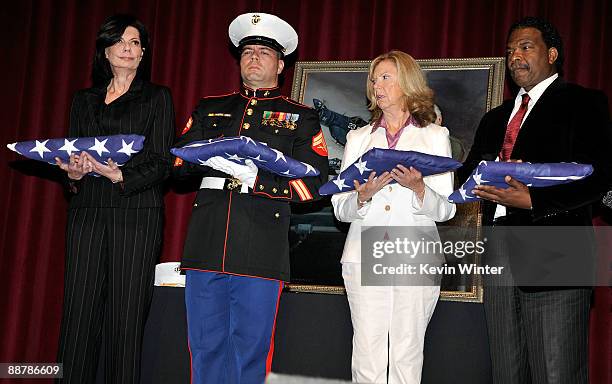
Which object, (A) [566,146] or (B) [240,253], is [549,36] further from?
(B) [240,253]

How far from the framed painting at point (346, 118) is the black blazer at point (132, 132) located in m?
1.07

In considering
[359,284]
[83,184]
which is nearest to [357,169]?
[359,284]

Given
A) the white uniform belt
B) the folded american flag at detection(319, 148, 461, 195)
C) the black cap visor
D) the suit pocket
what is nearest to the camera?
the folded american flag at detection(319, 148, 461, 195)

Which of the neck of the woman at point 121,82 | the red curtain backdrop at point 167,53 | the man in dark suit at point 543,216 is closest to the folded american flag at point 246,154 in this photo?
the neck of the woman at point 121,82

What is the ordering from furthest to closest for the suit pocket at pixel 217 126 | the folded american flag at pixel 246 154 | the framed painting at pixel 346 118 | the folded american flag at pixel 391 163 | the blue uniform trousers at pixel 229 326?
the framed painting at pixel 346 118
the suit pocket at pixel 217 126
the blue uniform trousers at pixel 229 326
the folded american flag at pixel 246 154
the folded american flag at pixel 391 163

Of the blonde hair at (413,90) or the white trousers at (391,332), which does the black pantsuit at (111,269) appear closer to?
the white trousers at (391,332)

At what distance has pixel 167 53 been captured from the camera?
4.41 metres

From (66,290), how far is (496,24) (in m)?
2.57

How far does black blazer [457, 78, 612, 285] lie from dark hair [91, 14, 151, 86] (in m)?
1.68

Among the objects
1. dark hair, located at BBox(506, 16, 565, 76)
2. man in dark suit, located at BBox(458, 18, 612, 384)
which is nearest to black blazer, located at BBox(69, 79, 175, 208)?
man in dark suit, located at BBox(458, 18, 612, 384)

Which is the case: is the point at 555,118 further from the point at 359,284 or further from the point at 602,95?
the point at 359,284

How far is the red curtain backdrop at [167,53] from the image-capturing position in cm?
380

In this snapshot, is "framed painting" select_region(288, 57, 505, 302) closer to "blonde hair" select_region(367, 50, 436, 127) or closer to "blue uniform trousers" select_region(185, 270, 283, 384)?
"blonde hair" select_region(367, 50, 436, 127)

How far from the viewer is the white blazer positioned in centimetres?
269
